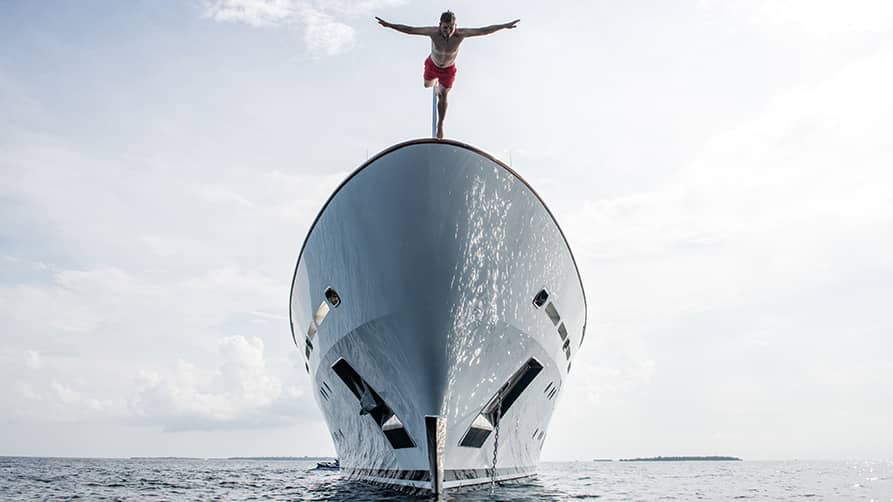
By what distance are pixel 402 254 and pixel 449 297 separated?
1071mm

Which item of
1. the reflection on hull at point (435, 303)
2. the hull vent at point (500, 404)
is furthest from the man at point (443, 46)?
the hull vent at point (500, 404)

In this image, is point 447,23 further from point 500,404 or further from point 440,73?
point 500,404

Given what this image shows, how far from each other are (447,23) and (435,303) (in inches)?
179

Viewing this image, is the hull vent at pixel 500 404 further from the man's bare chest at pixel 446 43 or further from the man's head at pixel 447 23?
the man's head at pixel 447 23

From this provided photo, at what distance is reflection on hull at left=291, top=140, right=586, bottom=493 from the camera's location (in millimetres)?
10383

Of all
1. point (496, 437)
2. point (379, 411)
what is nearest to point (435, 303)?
point (379, 411)

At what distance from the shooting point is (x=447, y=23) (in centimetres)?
992

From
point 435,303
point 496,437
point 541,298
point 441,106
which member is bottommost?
point 496,437

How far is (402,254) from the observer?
10.4 meters

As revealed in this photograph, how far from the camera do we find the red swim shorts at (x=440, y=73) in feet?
35.8

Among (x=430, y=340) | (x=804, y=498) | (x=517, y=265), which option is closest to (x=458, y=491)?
(x=430, y=340)

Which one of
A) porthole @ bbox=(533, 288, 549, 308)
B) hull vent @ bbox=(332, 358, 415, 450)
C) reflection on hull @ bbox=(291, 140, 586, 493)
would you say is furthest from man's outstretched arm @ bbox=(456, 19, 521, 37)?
hull vent @ bbox=(332, 358, 415, 450)

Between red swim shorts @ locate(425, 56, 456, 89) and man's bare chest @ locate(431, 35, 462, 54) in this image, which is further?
red swim shorts @ locate(425, 56, 456, 89)

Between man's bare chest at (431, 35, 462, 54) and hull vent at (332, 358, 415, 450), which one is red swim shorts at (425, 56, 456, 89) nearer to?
man's bare chest at (431, 35, 462, 54)
